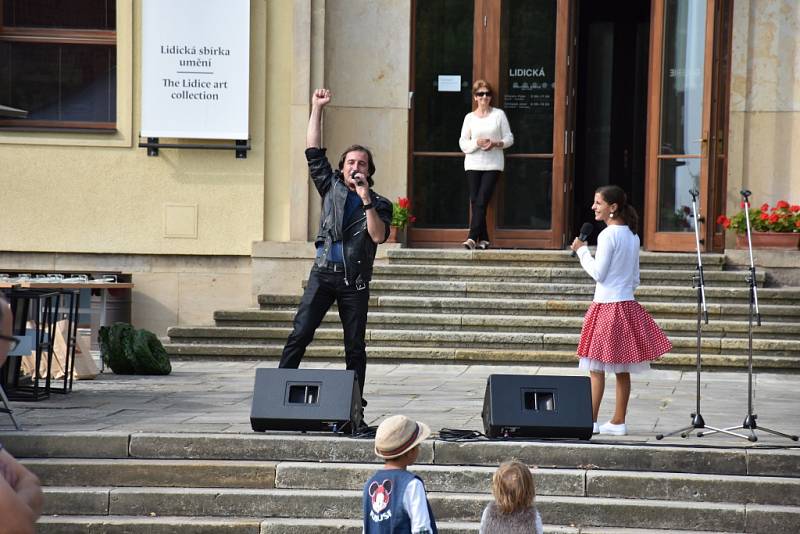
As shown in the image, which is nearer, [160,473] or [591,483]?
[591,483]

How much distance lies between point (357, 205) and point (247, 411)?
1.82m

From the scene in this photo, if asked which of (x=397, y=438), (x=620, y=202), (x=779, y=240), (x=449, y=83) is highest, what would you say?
(x=449, y=83)

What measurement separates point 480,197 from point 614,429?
637 cm

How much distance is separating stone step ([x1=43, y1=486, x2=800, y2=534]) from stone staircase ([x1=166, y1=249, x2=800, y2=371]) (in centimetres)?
509

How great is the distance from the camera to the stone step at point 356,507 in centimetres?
762

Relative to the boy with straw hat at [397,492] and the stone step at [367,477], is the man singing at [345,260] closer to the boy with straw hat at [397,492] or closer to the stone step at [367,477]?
the stone step at [367,477]

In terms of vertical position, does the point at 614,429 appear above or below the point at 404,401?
above

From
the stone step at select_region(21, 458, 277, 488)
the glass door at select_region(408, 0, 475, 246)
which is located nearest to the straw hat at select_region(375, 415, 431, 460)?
the stone step at select_region(21, 458, 277, 488)

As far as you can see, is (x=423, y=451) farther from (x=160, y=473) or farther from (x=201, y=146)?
(x=201, y=146)

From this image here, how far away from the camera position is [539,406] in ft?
26.6

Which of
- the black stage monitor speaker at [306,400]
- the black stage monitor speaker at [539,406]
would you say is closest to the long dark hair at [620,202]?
the black stage monitor speaker at [539,406]

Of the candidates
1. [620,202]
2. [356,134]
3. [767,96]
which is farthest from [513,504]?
[767,96]

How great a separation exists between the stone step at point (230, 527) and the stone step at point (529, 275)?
629 cm

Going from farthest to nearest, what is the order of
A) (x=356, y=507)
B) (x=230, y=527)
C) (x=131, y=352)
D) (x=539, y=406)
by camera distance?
(x=131, y=352) < (x=539, y=406) < (x=356, y=507) < (x=230, y=527)
